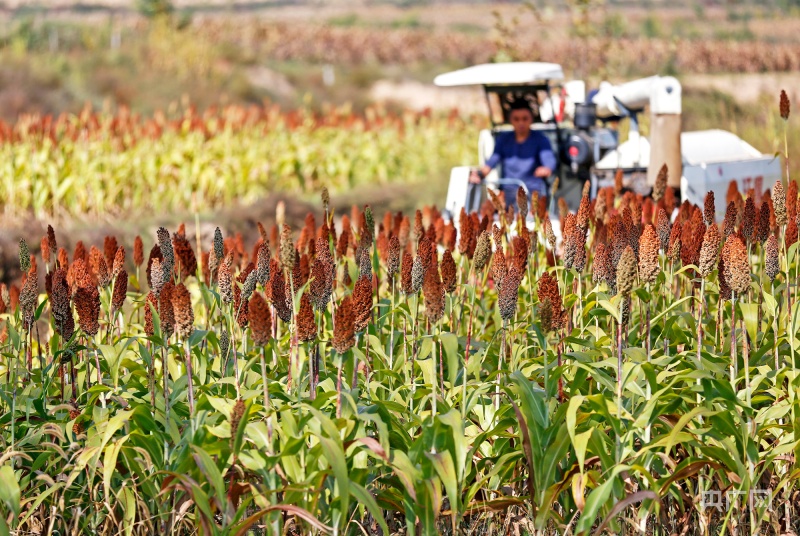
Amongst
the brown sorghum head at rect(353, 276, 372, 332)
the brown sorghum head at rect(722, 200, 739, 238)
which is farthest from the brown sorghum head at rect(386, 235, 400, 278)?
the brown sorghum head at rect(722, 200, 739, 238)

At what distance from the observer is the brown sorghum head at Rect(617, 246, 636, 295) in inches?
114

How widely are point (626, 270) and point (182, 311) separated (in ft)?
3.79

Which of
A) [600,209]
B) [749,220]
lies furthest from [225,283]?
[600,209]

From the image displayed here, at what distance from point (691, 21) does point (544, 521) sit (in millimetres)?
61995

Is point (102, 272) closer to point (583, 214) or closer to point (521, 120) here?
point (583, 214)

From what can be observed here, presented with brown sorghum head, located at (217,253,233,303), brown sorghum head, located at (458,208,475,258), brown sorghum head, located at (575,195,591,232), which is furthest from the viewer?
brown sorghum head, located at (458,208,475,258)

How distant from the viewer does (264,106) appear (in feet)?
77.5

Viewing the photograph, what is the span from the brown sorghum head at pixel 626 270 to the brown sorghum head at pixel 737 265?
0.30m

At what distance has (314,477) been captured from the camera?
2881mm

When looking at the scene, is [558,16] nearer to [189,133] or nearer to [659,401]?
[189,133]

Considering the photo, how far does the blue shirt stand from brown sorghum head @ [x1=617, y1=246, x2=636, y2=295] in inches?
215

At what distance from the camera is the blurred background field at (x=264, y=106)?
11266mm

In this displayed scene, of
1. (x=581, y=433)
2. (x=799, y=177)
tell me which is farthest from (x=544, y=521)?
(x=799, y=177)

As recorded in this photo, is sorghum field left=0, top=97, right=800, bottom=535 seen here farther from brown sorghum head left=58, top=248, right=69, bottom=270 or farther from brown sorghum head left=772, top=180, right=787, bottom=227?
brown sorghum head left=58, top=248, right=69, bottom=270
